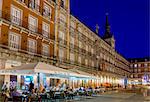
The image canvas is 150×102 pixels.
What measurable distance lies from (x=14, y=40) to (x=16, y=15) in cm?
281

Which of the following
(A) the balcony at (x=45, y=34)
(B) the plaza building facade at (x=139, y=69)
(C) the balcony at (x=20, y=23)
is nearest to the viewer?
(C) the balcony at (x=20, y=23)

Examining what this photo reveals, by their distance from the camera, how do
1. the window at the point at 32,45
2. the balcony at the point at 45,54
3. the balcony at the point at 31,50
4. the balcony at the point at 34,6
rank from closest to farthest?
the balcony at the point at 31,50, the window at the point at 32,45, the balcony at the point at 34,6, the balcony at the point at 45,54

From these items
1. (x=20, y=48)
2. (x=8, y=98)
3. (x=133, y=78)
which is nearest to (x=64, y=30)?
(x=20, y=48)

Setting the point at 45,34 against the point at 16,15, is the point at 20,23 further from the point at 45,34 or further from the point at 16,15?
the point at 45,34

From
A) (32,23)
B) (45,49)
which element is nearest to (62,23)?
(45,49)

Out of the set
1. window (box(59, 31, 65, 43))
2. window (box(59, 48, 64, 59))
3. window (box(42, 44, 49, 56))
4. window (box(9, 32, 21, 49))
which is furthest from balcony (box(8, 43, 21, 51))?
window (box(59, 31, 65, 43))

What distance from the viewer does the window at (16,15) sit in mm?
26938

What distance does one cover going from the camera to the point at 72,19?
148 ft

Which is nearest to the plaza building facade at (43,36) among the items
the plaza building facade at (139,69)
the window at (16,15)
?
the window at (16,15)

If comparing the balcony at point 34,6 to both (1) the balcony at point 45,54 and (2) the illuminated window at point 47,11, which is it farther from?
(1) the balcony at point 45,54

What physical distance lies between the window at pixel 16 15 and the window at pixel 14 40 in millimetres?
1466

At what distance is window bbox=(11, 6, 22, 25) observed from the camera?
26.9 meters

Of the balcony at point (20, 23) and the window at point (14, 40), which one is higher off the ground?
the balcony at point (20, 23)

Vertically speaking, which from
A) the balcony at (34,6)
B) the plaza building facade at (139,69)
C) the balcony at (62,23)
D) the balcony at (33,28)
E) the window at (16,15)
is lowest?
the plaza building facade at (139,69)
